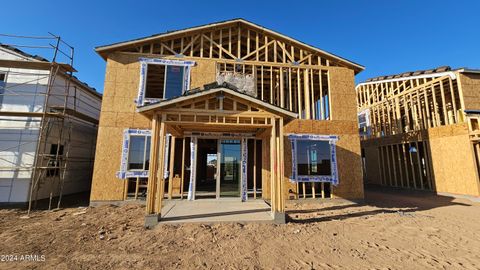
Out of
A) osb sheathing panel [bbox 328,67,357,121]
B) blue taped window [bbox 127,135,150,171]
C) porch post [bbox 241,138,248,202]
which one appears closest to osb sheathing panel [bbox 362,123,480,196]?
osb sheathing panel [bbox 328,67,357,121]

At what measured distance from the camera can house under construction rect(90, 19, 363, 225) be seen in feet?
31.0

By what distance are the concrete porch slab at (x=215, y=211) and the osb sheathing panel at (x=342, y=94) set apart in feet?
19.6

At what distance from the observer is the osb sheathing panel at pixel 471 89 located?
39.6 feet

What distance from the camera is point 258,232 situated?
599 centimetres

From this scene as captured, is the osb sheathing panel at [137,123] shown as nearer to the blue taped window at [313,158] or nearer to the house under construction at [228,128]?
the house under construction at [228,128]

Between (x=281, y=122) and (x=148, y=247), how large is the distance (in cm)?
500

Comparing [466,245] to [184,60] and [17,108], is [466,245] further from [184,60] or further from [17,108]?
[17,108]

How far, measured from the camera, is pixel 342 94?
1118 cm

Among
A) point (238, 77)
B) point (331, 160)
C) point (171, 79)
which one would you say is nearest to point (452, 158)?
point (331, 160)

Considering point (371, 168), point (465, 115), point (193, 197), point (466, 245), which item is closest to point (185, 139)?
point (193, 197)

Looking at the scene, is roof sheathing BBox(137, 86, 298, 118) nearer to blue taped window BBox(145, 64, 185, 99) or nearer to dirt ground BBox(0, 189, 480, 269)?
dirt ground BBox(0, 189, 480, 269)

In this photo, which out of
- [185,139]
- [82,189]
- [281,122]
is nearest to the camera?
[281,122]

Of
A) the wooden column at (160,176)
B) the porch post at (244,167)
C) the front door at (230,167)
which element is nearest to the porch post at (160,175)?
the wooden column at (160,176)

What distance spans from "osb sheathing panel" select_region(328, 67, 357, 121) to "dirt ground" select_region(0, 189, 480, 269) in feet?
16.2
